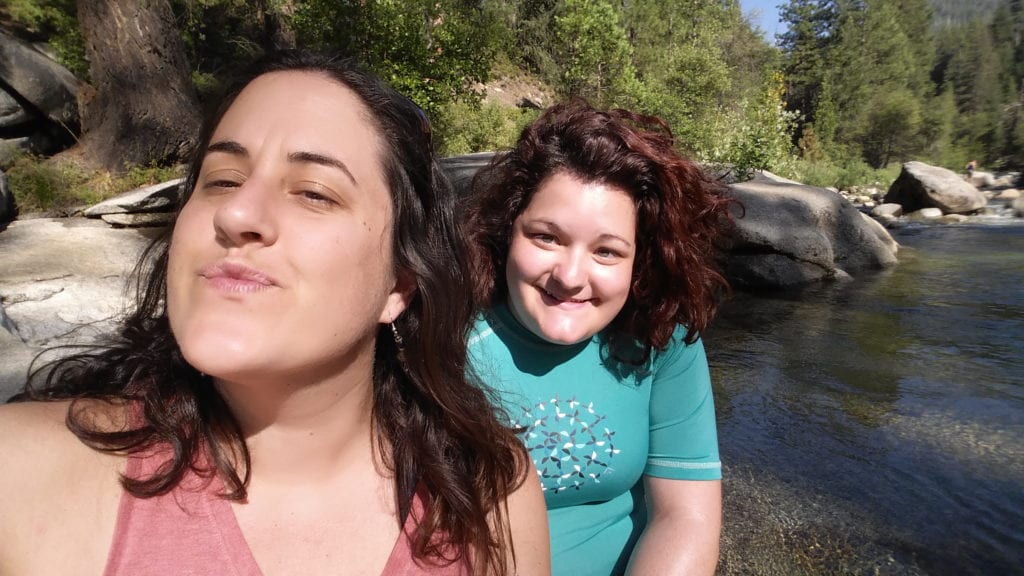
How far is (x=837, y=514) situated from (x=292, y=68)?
374cm

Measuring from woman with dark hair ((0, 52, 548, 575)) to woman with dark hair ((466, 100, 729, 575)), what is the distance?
1.52ft

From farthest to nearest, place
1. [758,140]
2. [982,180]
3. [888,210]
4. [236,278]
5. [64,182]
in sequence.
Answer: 1. [982,180]
2. [888,210]
3. [758,140]
4. [64,182]
5. [236,278]

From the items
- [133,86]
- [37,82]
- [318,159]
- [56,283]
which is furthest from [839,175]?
[318,159]

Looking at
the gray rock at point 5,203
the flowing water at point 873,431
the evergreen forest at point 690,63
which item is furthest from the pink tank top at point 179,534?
the gray rock at point 5,203

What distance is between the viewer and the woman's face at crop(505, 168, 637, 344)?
209cm

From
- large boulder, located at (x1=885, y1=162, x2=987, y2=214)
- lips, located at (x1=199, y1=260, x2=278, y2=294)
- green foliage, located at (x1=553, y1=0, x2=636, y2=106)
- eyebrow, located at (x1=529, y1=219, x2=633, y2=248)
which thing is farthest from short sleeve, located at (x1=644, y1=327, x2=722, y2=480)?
large boulder, located at (x1=885, y1=162, x2=987, y2=214)

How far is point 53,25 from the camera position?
11484 mm

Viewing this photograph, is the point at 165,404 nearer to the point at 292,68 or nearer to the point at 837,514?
the point at 292,68

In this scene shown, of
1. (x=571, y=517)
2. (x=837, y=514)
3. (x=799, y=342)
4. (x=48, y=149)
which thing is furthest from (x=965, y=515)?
(x=48, y=149)

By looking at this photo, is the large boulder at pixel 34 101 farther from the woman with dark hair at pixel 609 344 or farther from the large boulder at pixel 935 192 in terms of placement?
the large boulder at pixel 935 192

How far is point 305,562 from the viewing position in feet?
4.30

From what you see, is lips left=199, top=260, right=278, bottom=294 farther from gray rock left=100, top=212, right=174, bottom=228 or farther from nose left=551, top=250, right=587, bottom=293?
gray rock left=100, top=212, right=174, bottom=228

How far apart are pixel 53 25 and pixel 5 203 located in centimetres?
630

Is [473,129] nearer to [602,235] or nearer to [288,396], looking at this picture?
[602,235]
